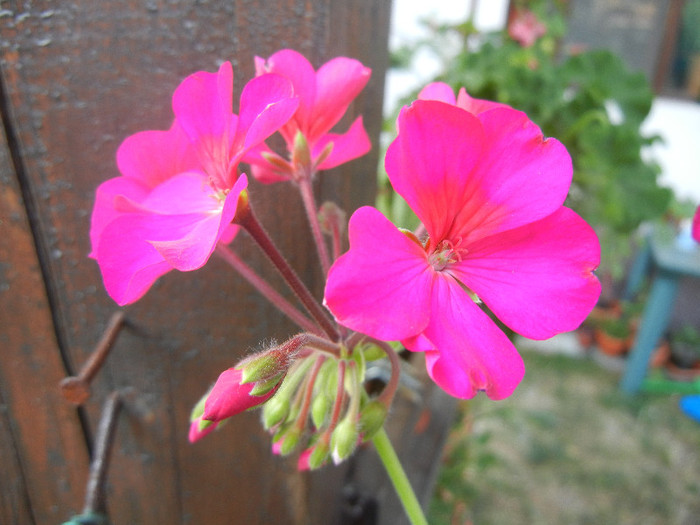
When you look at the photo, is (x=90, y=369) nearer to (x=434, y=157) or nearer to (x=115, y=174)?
(x=115, y=174)

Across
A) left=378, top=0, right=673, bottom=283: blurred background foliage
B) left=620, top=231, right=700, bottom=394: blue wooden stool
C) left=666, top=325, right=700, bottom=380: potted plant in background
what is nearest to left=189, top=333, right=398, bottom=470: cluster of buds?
left=378, top=0, right=673, bottom=283: blurred background foliage

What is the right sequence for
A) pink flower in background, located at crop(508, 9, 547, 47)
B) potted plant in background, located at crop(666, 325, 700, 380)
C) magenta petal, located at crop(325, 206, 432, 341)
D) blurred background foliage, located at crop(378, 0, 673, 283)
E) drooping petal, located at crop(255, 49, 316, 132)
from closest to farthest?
1. magenta petal, located at crop(325, 206, 432, 341)
2. drooping petal, located at crop(255, 49, 316, 132)
3. blurred background foliage, located at crop(378, 0, 673, 283)
4. pink flower in background, located at crop(508, 9, 547, 47)
5. potted plant in background, located at crop(666, 325, 700, 380)

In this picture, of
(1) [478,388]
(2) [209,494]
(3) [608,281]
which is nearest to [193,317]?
(2) [209,494]

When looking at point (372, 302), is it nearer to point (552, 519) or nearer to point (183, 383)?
point (183, 383)

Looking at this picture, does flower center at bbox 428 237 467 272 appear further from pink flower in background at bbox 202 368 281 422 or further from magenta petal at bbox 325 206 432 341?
pink flower in background at bbox 202 368 281 422

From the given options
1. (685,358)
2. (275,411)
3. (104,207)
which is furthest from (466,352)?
(685,358)

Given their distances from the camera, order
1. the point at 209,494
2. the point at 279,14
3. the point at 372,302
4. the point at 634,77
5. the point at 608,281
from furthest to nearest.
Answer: the point at 608,281 → the point at 634,77 → the point at 209,494 → the point at 279,14 → the point at 372,302

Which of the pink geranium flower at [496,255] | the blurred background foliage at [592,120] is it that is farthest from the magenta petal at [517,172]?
the blurred background foliage at [592,120]
